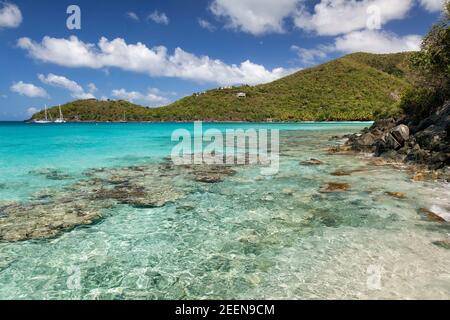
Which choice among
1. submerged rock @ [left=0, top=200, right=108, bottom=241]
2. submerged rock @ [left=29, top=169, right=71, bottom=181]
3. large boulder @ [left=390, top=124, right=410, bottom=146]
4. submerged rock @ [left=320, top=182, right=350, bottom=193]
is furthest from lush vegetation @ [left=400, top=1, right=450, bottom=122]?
submerged rock @ [left=29, top=169, right=71, bottom=181]

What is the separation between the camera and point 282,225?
8773 millimetres

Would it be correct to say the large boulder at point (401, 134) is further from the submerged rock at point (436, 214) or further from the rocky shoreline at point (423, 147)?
the submerged rock at point (436, 214)

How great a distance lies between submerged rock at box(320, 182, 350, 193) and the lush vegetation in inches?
499

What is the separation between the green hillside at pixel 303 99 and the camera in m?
119

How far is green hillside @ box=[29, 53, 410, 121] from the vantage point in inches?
4700

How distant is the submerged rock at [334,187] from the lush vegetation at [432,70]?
41.6 feet

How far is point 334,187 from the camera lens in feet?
41.9

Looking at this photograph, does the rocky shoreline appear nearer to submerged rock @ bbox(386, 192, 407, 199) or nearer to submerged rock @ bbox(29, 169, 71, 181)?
submerged rock @ bbox(386, 192, 407, 199)

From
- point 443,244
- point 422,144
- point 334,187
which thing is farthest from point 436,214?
point 422,144

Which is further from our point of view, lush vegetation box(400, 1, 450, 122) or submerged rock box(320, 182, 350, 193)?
lush vegetation box(400, 1, 450, 122)

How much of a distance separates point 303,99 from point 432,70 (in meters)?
116

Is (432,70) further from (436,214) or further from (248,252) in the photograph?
(248,252)

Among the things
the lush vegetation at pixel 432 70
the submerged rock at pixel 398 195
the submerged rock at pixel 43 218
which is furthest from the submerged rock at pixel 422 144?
the submerged rock at pixel 43 218
